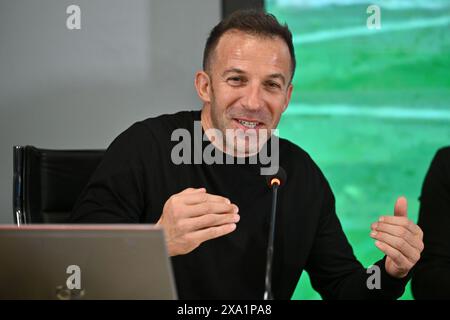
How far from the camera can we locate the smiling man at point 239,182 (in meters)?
1.65

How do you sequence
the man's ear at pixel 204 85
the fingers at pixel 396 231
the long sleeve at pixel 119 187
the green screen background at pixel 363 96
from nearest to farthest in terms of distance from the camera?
the fingers at pixel 396 231 < the long sleeve at pixel 119 187 < the man's ear at pixel 204 85 < the green screen background at pixel 363 96

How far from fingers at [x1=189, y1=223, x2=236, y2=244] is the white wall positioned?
1.15 meters

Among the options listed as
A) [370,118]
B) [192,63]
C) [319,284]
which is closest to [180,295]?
[319,284]

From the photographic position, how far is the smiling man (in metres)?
1.65

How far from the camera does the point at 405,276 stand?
57.6 inches

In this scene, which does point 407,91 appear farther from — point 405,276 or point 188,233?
point 188,233

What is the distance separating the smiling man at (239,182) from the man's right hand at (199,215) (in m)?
0.36

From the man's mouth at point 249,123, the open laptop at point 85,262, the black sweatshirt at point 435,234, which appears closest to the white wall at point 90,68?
the man's mouth at point 249,123

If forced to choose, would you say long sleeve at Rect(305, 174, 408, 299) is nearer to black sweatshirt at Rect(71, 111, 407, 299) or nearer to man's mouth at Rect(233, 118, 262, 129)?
black sweatshirt at Rect(71, 111, 407, 299)

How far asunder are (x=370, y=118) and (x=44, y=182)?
121cm

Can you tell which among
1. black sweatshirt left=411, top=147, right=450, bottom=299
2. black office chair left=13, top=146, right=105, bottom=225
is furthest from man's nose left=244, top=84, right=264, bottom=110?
black sweatshirt left=411, top=147, right=450, bottom=299

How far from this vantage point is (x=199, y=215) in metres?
1.20

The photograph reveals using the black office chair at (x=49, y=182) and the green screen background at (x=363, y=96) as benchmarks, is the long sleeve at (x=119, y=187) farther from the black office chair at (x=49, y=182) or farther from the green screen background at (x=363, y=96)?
the green screen background at (x=363, y=96)

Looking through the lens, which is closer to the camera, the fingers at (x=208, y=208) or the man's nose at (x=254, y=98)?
the fingers at (x=208, y=208)
